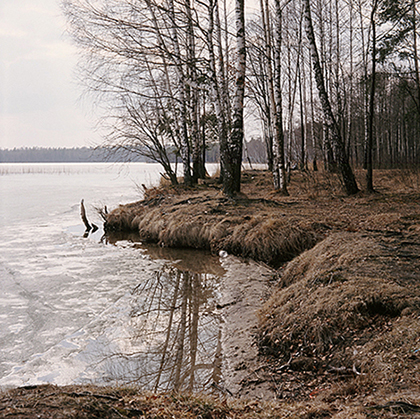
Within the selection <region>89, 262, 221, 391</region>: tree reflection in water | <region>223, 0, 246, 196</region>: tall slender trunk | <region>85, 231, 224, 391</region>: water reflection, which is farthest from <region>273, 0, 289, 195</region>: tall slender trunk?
<region>89, 262, 221, 391</region>: tree reflection in water

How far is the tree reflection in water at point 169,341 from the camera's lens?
3.46m

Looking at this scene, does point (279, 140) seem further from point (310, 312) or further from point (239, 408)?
point (239, 408)

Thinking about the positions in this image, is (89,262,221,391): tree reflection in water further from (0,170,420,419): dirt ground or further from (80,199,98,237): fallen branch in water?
(80,199,98,237): fallen branch in water

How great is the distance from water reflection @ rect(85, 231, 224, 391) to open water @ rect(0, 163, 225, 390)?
0.01m

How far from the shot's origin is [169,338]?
4.30m

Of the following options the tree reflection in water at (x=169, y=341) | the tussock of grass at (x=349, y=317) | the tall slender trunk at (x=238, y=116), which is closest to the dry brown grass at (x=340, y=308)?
the tussock of grass at (x=349, y=317)

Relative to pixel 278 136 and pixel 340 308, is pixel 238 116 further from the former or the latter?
pixel 340 308

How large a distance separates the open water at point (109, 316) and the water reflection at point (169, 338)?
1 centimetres

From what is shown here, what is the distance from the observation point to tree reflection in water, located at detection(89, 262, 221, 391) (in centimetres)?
346

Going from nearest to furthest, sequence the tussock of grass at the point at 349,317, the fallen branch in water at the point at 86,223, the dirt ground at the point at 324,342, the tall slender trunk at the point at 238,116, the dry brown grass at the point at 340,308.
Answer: the dirt ground at the point at 324,342
the dry brown grass at the point at 340,308
the tussock of grass at the point at 349,317
the tall slender trunk at the point at 238,116
the fallen branch in water at the point at 86,223

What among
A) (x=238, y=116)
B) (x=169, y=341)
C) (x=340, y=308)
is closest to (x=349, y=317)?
(x=340, y=308)

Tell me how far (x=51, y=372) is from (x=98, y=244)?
6.63 metres

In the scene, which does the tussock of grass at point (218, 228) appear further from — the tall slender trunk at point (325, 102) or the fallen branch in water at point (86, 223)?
the tall slender trunk at point (325, 102)

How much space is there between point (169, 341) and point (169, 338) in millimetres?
79
